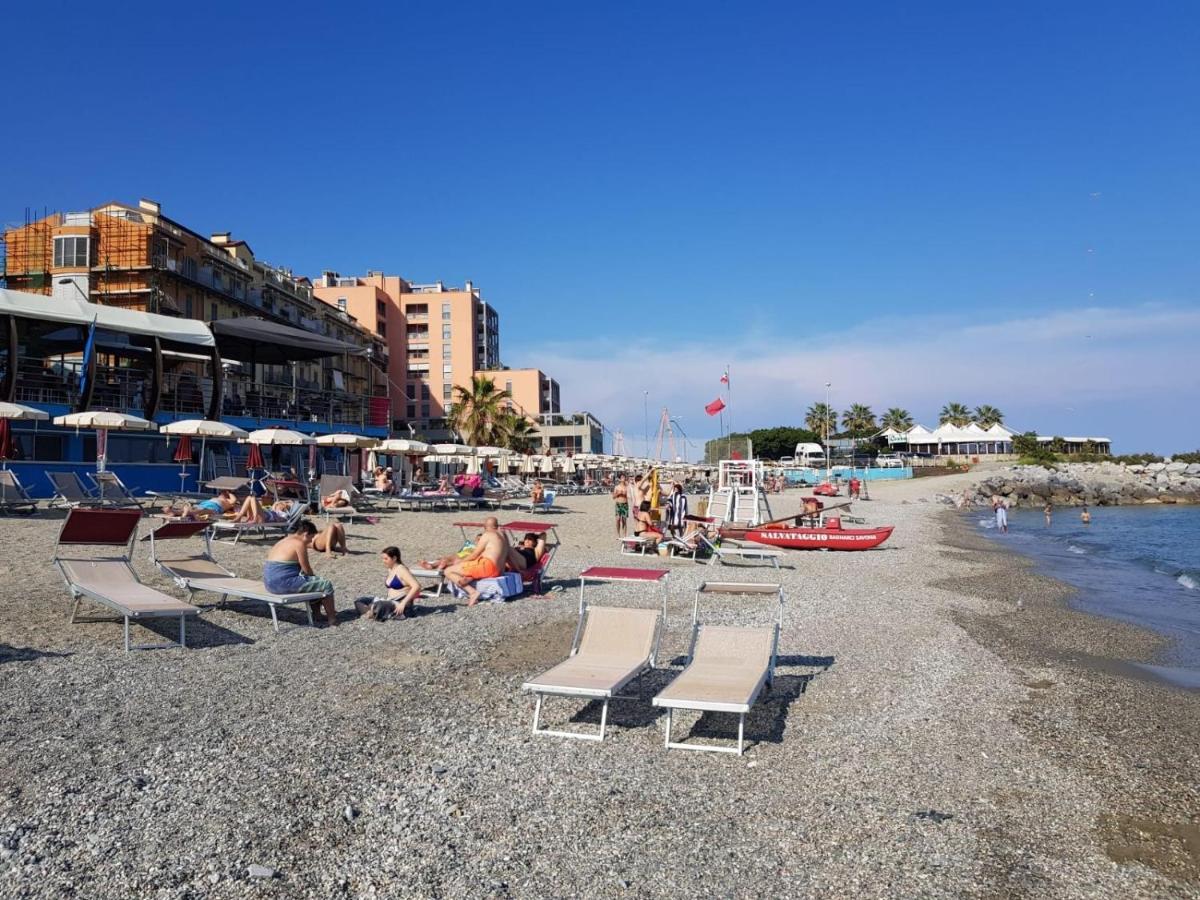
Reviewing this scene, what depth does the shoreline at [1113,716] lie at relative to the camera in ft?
16.7

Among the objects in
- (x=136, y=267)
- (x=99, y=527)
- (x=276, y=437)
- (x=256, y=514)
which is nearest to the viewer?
(x=99, y=527)

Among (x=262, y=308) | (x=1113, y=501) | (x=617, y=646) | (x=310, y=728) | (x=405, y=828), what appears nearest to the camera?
(x=405, y=828)

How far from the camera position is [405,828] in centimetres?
459

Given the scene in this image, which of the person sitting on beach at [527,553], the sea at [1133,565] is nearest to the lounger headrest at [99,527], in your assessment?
the person sitting on beach at [527,553]

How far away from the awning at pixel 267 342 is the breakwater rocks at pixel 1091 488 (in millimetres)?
41302

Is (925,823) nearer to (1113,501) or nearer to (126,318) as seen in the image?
(126,318)

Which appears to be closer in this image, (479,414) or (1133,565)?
(1133,565)

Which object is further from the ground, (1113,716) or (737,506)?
(737,506)

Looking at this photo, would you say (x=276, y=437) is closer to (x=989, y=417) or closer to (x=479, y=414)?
(x=479, y=414)

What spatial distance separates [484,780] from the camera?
17.5 feet

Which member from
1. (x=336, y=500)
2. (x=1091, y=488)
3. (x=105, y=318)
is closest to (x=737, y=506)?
(x=336, y=500)

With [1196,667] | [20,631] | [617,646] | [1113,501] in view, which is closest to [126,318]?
[20,631]

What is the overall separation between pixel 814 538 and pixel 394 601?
13239 millimetres

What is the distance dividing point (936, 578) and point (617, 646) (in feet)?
40.4
